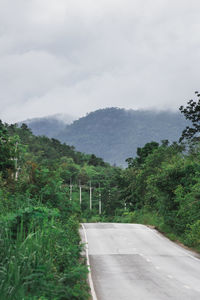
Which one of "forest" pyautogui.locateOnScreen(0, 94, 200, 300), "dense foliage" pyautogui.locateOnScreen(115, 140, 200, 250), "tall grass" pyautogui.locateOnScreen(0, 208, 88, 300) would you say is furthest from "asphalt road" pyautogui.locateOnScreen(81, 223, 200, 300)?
"tall grass" pyautogui.locateOnScreen(0, 208, 88, 300)

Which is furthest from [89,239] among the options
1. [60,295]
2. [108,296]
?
[60,295]

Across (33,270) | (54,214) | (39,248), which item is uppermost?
(54,214)

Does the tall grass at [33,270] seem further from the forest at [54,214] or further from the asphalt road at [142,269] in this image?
the asphalt road at [142,269]

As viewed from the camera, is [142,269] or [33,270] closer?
[33,270]

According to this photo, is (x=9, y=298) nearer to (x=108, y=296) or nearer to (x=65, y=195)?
(x=108, y=296)

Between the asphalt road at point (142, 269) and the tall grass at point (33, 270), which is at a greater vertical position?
the tall grass at point (33, 270)

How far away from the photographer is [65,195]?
21688 millimetres

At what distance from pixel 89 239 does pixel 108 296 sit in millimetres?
14087

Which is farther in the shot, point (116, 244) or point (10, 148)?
point (10, 148)

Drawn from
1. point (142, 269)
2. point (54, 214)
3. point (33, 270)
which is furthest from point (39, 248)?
point (142, 269)

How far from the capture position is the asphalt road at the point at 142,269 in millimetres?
10836

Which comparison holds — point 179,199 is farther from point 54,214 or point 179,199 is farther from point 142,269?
point 54,214

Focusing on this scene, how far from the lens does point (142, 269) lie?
14.5m

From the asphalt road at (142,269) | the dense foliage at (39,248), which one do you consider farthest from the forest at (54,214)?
the asphalt road at (142,269)
